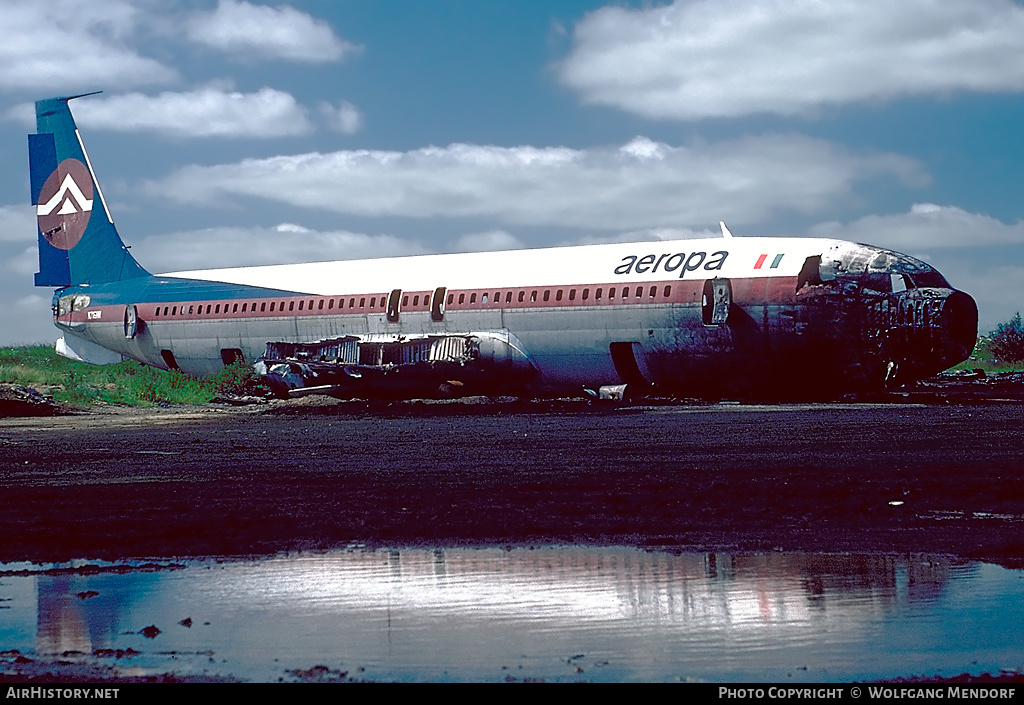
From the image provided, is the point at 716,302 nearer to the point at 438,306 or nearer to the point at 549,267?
the point at 549,267

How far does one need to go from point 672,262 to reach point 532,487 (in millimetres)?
21256

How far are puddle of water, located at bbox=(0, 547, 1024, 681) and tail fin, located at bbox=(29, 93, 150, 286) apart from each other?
4324cm

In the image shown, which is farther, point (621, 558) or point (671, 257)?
point (671, 257)

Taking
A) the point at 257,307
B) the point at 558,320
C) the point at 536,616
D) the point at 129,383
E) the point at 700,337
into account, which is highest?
the point at 257,307

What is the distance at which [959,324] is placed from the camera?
105 ft

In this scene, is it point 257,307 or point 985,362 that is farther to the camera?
point 985,362

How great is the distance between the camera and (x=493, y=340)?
125 ft

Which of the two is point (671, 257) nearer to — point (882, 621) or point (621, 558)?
point (621, 558)

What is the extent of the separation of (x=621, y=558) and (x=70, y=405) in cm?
3381

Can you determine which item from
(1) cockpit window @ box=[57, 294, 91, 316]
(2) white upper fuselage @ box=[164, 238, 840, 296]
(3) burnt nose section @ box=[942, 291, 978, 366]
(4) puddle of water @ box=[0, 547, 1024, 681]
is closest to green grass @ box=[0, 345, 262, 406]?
(1) cockpit window @ box=[57, 294, 91, 316]

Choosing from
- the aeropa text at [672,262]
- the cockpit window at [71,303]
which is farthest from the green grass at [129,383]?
the aeropa text at [672,262]

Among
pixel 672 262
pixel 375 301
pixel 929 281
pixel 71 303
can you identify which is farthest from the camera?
pixel 71 303

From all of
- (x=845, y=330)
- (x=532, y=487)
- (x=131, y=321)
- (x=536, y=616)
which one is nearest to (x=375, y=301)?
(x=131, y=321)
